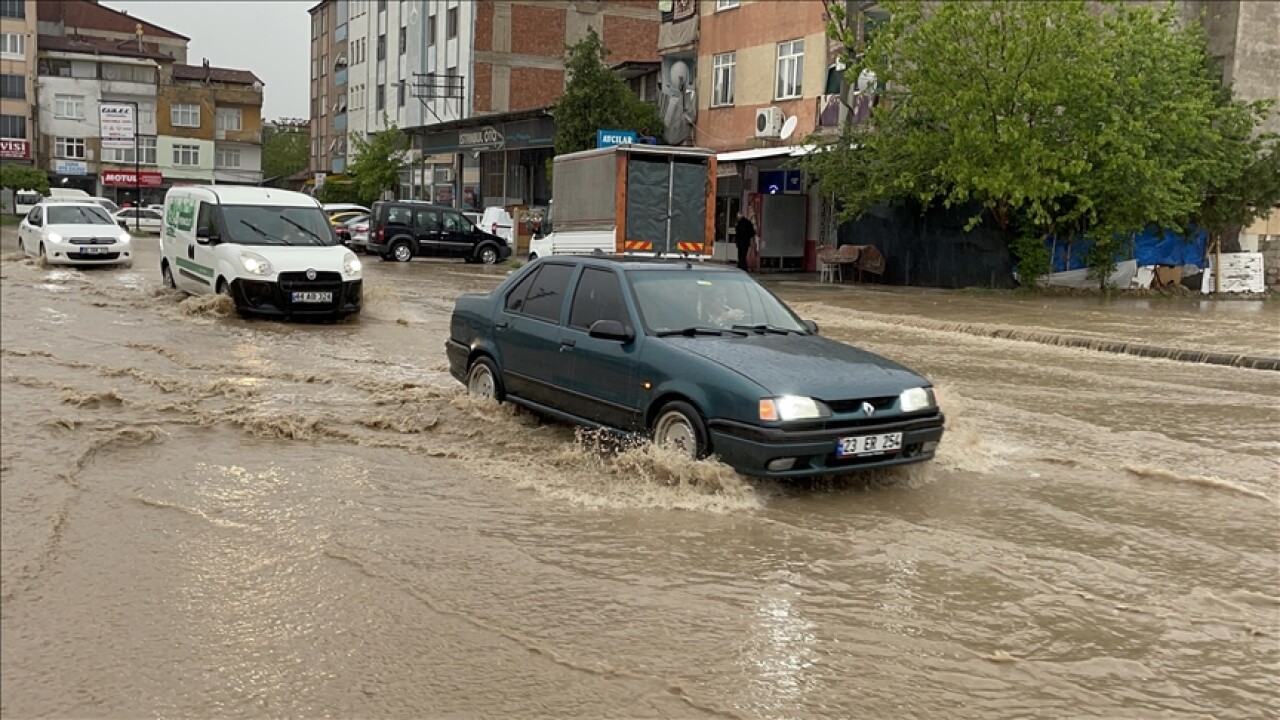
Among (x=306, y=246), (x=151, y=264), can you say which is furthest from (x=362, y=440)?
(x=151, y=264)

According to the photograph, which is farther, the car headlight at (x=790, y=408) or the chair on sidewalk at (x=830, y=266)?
the chair on sidewalk at (x=830, y=266)

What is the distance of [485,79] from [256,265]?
1624 inches

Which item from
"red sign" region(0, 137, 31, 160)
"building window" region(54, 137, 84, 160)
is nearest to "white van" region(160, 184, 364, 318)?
"building window" region(54, 137, 84, 160)

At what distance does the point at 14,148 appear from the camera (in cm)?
7681

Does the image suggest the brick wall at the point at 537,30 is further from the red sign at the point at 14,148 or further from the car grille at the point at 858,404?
the car grille at the point at 858,404

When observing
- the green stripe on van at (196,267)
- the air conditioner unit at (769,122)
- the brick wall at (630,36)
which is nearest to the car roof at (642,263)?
the green stripe on van at (196,267)

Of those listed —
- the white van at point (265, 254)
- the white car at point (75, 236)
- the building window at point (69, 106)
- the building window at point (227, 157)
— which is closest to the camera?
the white van at point (265, 254)

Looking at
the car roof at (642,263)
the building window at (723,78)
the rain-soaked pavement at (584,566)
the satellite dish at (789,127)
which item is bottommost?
the rain-soaked pavement at (584,566)

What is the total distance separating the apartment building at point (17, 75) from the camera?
251 feet

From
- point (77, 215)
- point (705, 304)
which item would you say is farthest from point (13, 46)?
point (705, 304)

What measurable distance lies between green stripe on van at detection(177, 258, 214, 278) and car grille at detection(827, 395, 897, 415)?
12.3 meters

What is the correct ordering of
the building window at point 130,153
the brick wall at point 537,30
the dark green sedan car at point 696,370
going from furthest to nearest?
the building window at point 130,153, the brick wall at point 537,30, the dark green sedan car at point 696,370

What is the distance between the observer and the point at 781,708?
4.43 m

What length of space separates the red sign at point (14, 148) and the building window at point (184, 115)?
10.0 meters
